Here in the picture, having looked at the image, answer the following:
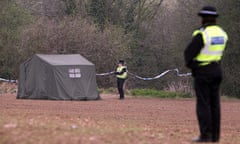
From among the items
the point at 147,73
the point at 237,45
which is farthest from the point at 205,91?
the point at 147,73

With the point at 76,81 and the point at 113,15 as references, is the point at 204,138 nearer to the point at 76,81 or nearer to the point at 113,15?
the point at 76,81

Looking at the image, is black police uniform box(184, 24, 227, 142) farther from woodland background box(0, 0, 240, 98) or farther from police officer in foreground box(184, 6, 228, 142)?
woodland background box(0, 0, 240, 98)

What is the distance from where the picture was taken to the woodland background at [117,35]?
130ft

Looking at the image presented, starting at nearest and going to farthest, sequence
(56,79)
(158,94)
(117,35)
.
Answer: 1. (56,79)
2. (158,94)
3. (117,35)

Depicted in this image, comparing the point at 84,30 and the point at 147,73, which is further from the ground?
the point at 84,30

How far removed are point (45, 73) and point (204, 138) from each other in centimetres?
2177

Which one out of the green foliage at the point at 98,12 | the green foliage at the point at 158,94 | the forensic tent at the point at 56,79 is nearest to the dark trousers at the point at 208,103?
the forensic tent at the point at 56,79

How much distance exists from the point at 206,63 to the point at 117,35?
126 ft

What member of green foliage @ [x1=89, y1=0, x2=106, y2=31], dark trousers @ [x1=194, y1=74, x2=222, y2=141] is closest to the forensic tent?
green foliage @ [x1=89, y1=0, x2=106, y2=31]

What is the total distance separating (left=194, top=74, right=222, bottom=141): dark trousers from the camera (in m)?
10.1

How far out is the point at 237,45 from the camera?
37.9 m

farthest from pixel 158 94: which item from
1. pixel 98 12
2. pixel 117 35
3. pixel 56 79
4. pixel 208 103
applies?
pixel 208 103

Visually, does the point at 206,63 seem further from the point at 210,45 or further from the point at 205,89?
the point at 205,89

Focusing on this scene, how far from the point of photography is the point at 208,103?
10.2 meters
